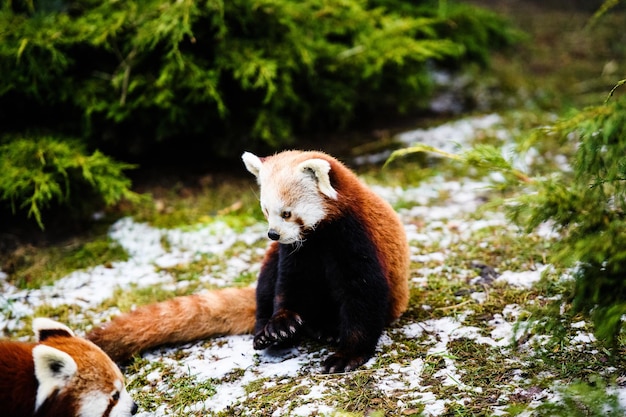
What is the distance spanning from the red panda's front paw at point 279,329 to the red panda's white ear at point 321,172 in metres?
0.73

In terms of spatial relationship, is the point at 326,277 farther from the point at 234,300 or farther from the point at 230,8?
the point at 230,8

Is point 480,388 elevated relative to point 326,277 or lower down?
lower down

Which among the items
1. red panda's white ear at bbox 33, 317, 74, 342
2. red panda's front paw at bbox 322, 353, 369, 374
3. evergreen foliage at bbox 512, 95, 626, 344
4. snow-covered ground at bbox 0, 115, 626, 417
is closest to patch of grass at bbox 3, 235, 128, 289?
snow-covered ground at bbox 0, 115, 626, 417

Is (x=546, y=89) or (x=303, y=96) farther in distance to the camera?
(x=546, y=89)

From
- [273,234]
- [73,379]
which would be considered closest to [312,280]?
[273,234]

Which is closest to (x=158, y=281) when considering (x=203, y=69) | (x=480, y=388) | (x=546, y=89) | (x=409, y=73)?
(x=203, y=69)

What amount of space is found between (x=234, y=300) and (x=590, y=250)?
2138mm

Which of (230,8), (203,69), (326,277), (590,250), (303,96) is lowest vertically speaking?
(326,277)

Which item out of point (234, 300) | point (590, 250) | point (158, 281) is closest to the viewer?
point (590, 250)

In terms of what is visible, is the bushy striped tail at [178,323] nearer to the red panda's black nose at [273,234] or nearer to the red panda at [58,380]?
the red panda at [58,380]

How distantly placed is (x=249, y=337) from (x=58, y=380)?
1.23m

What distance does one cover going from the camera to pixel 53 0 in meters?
5.34

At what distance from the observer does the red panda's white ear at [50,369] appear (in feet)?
8.02

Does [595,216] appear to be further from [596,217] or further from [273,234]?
[273,234]
